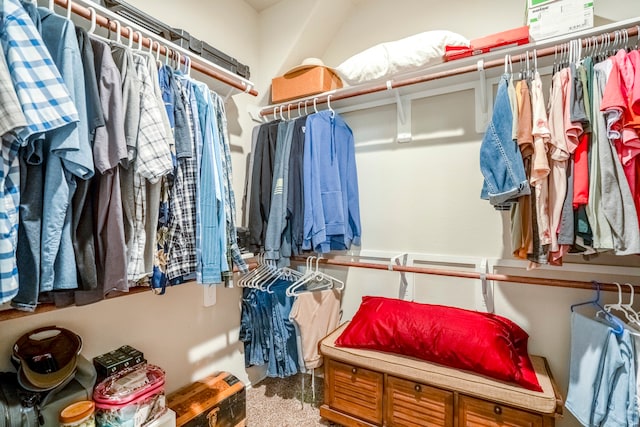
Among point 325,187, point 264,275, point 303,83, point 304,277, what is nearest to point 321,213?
point 325,187

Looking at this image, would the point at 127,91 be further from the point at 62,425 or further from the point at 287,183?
the point at 62,425

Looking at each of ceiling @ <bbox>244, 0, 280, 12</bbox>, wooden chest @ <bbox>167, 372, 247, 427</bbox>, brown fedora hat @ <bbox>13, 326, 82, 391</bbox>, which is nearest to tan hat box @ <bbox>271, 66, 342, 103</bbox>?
ceiling @ <bbox>244, 0, 280, 12</bbox>

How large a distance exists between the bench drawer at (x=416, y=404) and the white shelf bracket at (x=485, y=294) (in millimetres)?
549

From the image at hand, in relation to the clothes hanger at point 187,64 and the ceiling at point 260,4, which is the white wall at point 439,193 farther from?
the clothes hanger at point 187,64

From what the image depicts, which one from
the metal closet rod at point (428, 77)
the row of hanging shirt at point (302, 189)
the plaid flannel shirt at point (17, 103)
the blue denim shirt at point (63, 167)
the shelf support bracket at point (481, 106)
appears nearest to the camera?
the plaid flannel shirt at point (17, 103)

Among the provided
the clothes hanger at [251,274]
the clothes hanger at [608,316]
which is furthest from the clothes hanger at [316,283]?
the clothes hanger at [608,316]

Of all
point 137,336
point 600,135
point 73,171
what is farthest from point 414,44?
point 137,336

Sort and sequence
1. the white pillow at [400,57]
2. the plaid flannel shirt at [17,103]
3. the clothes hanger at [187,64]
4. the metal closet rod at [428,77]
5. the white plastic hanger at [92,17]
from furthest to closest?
→ the white pillow at [400,57], the clothes hanger at [187,64], the metal closet rod at [428,77], the white plastic hanger at [92,17], the plaid flannel shirt at [17,103]

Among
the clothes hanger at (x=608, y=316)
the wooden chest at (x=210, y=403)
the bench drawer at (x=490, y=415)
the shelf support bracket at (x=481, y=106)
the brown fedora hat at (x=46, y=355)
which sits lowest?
the wooden chest at (x=210, y=403)

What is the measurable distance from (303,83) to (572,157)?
1462mm

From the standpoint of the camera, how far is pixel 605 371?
45.1 inches

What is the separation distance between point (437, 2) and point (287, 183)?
1463 mm

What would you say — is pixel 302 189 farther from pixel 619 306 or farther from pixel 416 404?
pixel 619 306

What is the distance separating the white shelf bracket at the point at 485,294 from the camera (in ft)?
5.42
